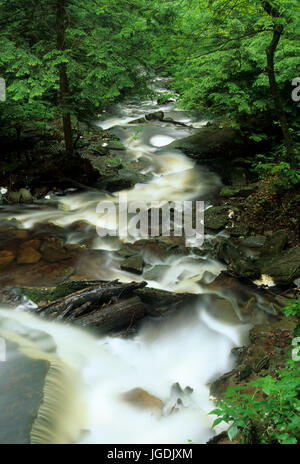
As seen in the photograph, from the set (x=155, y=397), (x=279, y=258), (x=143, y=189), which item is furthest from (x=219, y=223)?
(x=155, y=397)

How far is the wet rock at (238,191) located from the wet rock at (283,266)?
280cm

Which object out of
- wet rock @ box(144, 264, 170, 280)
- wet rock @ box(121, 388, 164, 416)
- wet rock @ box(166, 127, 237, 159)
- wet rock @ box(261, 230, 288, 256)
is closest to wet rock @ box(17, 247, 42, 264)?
wet rock @ box(144, 264, 170, 280)

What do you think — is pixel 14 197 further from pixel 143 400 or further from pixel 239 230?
pixel 143 400

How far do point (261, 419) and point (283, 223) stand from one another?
5406mm

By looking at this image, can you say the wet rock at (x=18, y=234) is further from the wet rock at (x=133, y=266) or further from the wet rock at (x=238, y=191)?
the wet rock at (x=238, y=191)

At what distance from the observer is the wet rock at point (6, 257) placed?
21.7 ft

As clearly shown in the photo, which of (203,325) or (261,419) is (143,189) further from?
(261,419)

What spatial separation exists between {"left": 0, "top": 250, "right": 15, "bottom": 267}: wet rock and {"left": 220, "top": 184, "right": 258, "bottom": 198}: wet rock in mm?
5749

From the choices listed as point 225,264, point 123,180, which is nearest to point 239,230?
point 225,264

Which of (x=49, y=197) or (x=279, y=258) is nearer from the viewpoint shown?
(x=279, y=258)

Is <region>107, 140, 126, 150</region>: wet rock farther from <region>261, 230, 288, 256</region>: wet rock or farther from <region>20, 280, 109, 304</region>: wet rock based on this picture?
<region>20, 280, 109, 304</region>: wet rock

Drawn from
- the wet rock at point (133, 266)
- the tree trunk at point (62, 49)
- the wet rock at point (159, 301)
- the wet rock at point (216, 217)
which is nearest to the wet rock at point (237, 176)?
the wet rock at point (216, 217)

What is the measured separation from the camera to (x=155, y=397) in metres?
4.16

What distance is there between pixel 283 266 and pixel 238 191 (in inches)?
142
